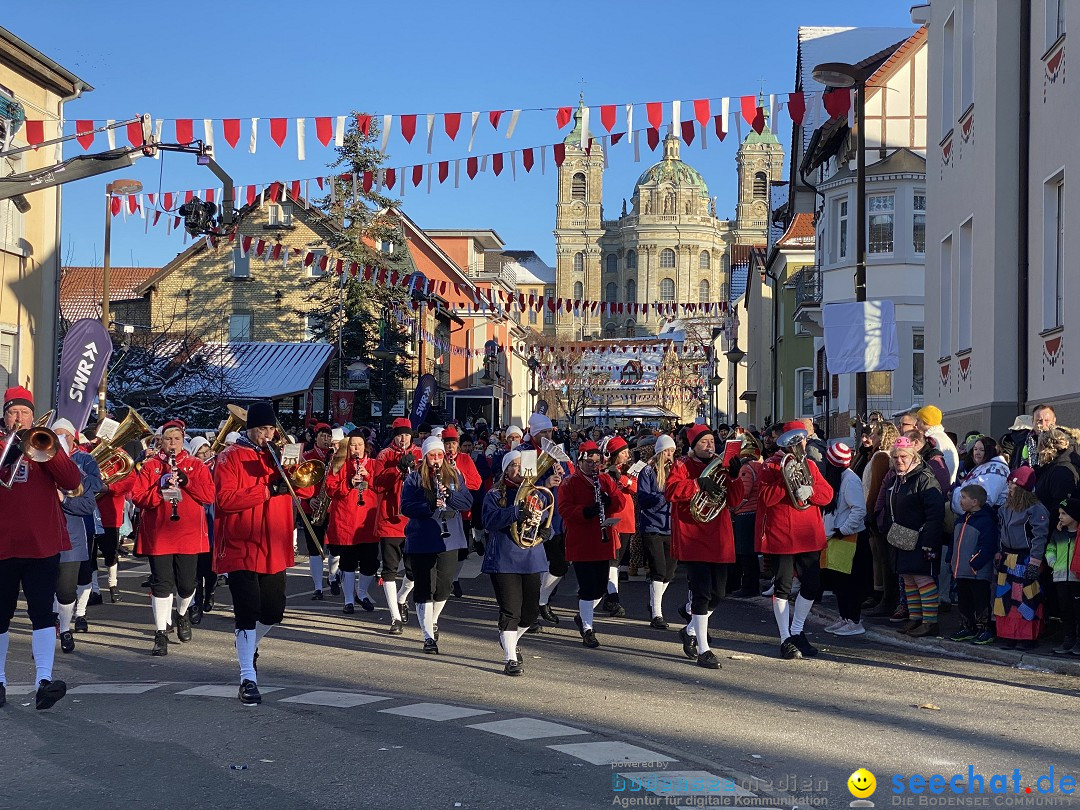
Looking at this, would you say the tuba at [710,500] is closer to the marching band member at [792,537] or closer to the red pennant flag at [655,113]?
the marching band member at [792,537]

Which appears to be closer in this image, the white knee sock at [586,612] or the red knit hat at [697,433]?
the red knit hat at [697,433]

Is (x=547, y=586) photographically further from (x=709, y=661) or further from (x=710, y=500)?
(x=709, y=661)

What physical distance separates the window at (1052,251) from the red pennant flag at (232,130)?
395 inches

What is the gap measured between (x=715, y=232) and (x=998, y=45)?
158 m

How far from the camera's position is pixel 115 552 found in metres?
14.1

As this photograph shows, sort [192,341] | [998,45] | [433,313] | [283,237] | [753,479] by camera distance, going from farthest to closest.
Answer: [433,313]
[283,237]
[192,341]
[998,45]
[753,479]

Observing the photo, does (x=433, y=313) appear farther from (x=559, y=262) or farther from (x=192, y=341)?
(x=559, y=262)

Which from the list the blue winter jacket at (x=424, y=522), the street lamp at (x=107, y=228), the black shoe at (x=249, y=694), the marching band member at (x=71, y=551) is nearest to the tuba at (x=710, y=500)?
the blue winter jacket at (x=424, y=522)

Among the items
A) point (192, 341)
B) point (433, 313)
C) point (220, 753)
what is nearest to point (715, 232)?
point (433, 313)

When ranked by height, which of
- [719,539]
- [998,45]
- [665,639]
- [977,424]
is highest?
[998,45]

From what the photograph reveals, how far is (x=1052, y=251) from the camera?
15.6 meters

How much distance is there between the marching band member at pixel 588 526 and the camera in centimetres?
1172

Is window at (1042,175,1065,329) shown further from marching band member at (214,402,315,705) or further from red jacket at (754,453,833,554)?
marching band member at (214,402,315,705)

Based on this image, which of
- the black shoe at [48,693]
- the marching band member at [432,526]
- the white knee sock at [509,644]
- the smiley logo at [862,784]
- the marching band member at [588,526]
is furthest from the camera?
the marching band member at [588,526]
